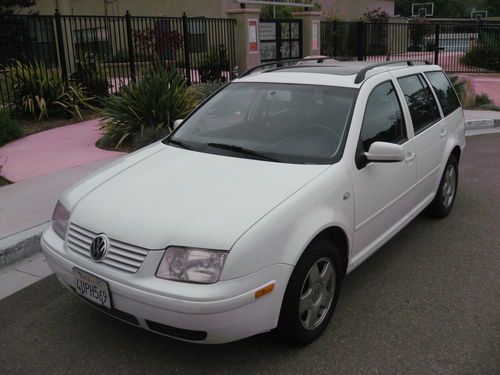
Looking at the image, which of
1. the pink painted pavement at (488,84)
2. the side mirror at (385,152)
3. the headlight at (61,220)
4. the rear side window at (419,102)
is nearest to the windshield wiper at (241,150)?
the side mirror at (385,152)

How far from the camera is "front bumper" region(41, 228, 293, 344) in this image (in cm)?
272

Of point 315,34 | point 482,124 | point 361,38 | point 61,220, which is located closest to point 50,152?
point 61,220

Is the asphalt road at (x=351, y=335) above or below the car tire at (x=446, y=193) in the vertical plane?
below

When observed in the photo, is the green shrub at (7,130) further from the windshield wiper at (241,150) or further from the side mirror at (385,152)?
the side mirror at (385,152)

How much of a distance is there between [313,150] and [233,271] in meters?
1.29

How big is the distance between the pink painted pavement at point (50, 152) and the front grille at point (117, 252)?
4345mm

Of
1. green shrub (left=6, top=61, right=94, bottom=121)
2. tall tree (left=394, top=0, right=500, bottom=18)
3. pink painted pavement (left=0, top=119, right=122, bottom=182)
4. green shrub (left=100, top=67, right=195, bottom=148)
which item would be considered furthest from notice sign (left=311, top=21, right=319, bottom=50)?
tall tree (left=394, top=0, right=500, bottom=18)

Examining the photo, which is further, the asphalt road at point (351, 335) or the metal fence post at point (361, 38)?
the metal fence post at point (361, 38)

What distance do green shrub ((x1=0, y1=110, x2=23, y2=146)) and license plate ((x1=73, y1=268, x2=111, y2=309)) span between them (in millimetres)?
7097

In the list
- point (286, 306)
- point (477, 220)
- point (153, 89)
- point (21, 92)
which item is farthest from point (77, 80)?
point (286, 306)

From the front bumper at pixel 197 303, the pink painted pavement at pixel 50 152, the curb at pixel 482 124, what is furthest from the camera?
the curb at pixel 482 124

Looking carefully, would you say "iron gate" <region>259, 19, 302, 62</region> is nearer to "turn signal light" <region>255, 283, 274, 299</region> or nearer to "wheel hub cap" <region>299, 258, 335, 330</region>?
"wheel hub cap" <region>299, 258, 335, 330</region>

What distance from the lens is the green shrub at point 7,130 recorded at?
943 cm

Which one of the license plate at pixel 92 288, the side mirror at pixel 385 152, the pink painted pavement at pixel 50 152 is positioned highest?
the side mirror at pixel 385 152
